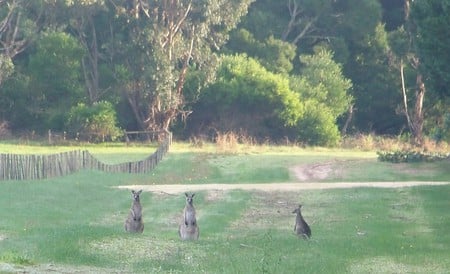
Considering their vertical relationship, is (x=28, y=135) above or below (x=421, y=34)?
below

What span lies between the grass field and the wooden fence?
0.74m

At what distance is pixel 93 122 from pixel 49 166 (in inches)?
1064

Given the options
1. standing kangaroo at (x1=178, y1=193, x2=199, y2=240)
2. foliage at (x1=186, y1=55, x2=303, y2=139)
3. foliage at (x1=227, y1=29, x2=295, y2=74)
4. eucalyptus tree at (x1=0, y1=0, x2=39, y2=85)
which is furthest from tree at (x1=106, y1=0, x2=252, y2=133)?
standing kangaroo at (x1=178, y1=193, x2=199, y2=240)

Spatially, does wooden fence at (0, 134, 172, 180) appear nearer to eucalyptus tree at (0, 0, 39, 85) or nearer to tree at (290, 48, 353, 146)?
eucalyptus tree at (0, 0, 39, 85)

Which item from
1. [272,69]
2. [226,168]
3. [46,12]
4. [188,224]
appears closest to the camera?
[188,224]

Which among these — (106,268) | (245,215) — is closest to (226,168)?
(245,215)

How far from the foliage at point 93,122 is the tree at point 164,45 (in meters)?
2.78

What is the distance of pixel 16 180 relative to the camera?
35688 millimetres

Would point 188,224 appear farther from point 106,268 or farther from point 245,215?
point 245,215

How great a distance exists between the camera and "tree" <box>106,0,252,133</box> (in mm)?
64875

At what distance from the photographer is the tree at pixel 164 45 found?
213ft

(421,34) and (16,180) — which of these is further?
(16,180)

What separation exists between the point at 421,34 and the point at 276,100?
35124 mm

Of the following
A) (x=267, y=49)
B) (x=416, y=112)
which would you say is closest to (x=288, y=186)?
(x=416, y=112)
